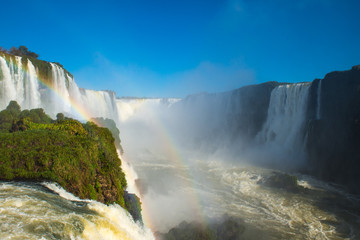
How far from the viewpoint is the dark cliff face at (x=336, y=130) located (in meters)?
21.2

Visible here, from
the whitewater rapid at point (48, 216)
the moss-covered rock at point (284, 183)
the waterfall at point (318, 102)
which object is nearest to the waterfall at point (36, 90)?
the whitewater rapid at point (48, 216)

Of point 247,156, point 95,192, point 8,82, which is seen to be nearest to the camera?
point 95,192

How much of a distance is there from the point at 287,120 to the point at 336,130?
6.83 meters

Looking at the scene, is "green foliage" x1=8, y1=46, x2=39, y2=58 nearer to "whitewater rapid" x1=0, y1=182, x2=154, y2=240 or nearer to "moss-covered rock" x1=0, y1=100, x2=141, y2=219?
"moss-covered rock" x1=0, y1=100, x2=141, y2=219

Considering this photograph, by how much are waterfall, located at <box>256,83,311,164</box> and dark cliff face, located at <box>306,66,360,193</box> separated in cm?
132

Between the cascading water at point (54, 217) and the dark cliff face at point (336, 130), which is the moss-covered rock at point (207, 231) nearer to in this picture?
the cascading water at point (54, 217)

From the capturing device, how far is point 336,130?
2342cm

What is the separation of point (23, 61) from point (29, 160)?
69.7 feet

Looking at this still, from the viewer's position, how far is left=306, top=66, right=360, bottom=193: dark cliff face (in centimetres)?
2122

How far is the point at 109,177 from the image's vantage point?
8.84m

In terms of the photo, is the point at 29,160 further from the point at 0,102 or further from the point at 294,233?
the point at 0,102

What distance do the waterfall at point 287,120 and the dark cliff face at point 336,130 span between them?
132 cm

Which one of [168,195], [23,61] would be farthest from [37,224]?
[23,61]

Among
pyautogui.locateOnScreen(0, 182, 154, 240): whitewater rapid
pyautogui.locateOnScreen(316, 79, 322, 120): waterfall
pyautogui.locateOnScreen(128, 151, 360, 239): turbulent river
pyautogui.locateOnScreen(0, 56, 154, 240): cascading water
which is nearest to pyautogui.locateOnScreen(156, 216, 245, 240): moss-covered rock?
pyautogui.locateOnScreen(128, 151, 360, 239): turbulent river
